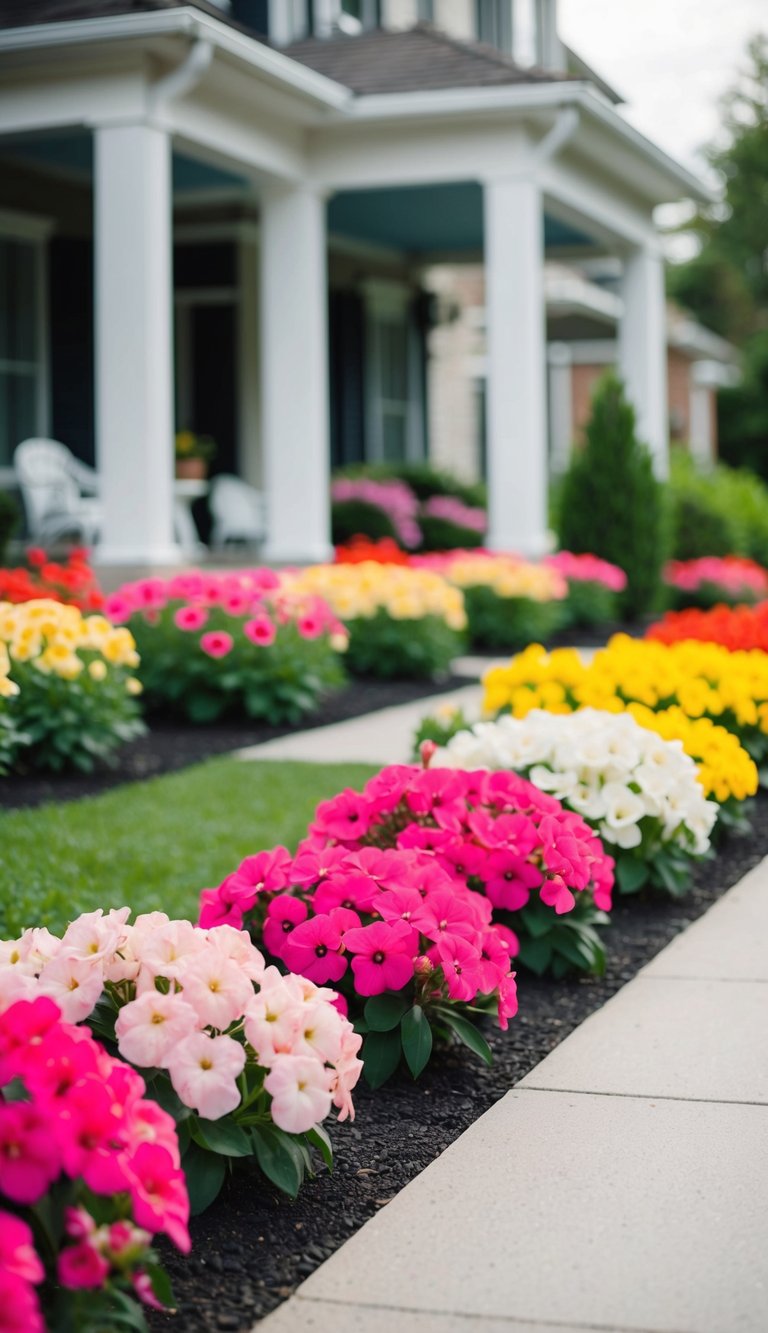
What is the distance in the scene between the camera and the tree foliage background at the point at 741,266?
37125 millimetres

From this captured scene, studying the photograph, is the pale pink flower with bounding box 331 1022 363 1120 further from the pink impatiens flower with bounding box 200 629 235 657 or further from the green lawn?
the pink impatiens flower with bounding box 200 629 235 657

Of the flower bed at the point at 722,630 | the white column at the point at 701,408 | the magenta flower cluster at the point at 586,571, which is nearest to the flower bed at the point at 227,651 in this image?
the flower bed at the point at 722,630

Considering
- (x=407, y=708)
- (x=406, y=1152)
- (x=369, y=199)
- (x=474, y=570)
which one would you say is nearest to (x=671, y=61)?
(x=369, y=199)

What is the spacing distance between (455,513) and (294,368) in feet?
14.0

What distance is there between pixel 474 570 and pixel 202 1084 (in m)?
9.23

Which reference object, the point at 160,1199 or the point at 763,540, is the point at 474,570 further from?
the point at 160,1199

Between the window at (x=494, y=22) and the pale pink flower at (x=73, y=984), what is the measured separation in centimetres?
1721

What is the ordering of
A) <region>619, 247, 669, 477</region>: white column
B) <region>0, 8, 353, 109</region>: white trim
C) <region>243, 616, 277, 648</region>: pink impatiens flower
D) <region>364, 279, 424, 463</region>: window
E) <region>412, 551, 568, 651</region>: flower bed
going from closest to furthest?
1. <region>243, 616, 277, 648</region>: pink impatiens flower
2. <region>0, 8, 353, 109</region>: white trim
3. <region>412, 551, 568, 651</region>: flower bed
4. <region>619, 247, 669, 477</region>: white column
5. <region>364, 279, 424, 463</region>: window

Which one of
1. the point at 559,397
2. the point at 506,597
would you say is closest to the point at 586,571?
the point at 506,597

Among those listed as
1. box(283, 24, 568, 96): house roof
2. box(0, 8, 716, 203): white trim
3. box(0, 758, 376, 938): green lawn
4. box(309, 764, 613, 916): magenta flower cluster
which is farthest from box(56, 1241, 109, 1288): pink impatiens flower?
box(283, 24, 568, 96): house roof

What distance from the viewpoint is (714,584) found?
14.4m

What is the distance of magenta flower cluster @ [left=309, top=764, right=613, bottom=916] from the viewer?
379 centimetres

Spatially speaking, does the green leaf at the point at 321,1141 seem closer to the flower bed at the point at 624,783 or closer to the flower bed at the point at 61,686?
the flower bed at the point at 624,783

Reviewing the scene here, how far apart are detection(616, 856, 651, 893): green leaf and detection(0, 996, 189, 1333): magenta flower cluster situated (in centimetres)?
253
